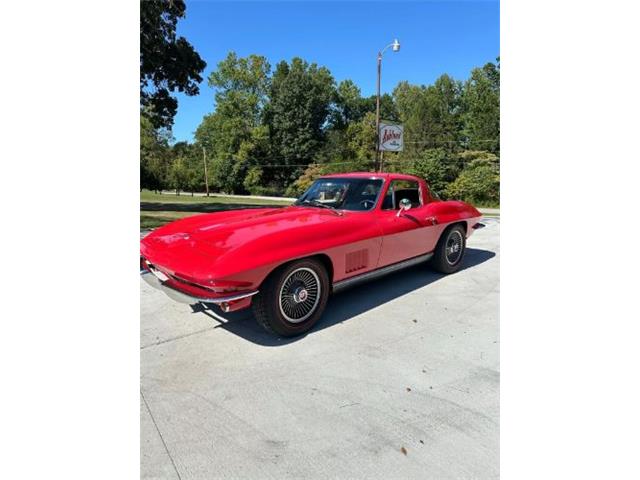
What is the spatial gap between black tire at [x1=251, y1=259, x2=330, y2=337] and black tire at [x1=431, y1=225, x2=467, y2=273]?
7.23ft

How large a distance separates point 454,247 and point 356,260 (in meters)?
2.20

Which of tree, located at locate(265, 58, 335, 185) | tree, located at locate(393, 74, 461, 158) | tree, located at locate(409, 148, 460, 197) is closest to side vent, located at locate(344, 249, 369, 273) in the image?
tree, located at locate(409, 148, 460, 197)

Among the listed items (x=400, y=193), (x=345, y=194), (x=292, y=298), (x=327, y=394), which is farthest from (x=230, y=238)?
(x=400, y=193)

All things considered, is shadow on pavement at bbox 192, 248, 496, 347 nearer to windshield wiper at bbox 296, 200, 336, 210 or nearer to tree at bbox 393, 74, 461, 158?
windshield wiper at bbox 296, 200, 336, 210

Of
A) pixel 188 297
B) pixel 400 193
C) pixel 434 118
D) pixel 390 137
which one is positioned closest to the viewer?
pixel 188 297

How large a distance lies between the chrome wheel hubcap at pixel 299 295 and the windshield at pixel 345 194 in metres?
1.16

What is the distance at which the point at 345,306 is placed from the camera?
3.86 meters

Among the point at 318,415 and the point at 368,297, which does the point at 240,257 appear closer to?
the point at 318,415

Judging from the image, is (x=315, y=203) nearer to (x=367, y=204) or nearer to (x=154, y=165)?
(x=367, y=204)

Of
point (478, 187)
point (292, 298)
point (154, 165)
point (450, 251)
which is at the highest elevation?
point (154, 165)

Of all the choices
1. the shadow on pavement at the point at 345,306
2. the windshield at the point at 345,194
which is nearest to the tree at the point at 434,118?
the shadow on pavement at the point at 345,306

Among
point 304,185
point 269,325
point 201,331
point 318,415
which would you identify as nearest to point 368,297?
point 269,325

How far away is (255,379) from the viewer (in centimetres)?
251

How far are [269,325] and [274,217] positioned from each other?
1.15 metres
